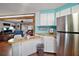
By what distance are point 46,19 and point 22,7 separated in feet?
1.21

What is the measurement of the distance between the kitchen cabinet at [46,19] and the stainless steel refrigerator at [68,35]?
9 cm

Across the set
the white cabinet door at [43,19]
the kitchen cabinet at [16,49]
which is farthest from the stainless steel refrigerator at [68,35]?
the kitchen cabinet at [16,49]

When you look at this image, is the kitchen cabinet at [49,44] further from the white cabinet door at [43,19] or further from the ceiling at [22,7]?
the ceiling at [22,7]

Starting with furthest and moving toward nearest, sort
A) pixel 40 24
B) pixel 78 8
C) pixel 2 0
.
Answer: pixel 40 24 < pixel 78 8 < pixel 2 0

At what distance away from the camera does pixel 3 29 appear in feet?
4.75

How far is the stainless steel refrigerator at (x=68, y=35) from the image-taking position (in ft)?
4.91

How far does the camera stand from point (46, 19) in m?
1.56

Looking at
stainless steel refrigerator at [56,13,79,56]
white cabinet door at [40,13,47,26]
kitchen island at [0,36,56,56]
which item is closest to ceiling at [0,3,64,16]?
white cabinet door at [40,13,47,26]

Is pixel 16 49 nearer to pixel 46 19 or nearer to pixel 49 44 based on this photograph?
pixel 49 44

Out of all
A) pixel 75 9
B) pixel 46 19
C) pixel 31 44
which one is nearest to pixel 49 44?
pixel 31 44

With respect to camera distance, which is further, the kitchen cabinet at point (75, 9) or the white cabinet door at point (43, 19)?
the white cabinet door at point (43, 19)

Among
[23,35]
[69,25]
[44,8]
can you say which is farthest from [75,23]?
[23,35]

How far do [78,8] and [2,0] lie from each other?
0.95 meters

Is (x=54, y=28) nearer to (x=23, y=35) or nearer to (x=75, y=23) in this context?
(x=75, y=23)
